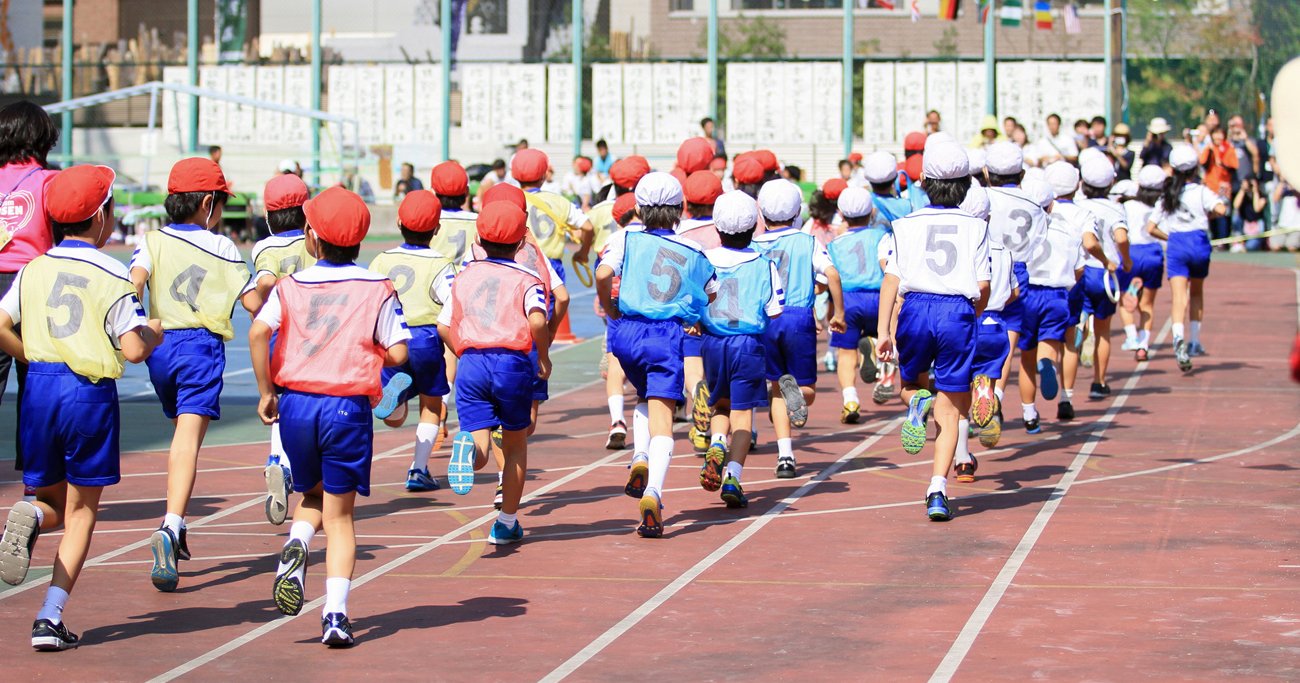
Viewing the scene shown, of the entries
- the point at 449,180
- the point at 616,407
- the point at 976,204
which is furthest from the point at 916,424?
the point at 449,180

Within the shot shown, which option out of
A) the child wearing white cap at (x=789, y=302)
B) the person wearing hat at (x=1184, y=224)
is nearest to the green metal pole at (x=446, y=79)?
the person wearing hat at (x=1184, y=224)

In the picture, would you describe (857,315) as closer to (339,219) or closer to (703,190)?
(703,190)

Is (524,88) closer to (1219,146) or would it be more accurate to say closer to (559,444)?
(1219,146)

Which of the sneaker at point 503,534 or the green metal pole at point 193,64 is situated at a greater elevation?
the green metal pole at point 193,64

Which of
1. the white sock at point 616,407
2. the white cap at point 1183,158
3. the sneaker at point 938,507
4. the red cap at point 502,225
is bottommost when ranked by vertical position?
the sneaker at point 938,507

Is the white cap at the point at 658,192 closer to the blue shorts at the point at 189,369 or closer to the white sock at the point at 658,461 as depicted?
the white sock at the point at 658,461

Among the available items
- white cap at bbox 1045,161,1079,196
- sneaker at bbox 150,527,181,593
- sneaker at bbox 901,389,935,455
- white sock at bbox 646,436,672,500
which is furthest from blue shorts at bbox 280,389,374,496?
white cap at bbox 1045,161,1079,196

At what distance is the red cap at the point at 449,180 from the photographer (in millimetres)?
12023

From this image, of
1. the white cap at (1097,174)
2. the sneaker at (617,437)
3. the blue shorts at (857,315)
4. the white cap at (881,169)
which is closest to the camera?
the sneaker at (617,437)

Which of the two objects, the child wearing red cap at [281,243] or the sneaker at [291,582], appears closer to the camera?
the sneaker at [291,582]

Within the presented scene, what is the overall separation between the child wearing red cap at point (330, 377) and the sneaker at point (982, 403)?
179 inches

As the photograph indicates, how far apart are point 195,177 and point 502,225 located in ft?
4.99

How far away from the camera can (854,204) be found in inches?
567

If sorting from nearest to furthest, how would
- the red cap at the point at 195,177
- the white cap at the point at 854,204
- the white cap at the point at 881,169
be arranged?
1. the red cap at the point at 195,177
2. the white cap at the point at 854,204
3. the white cap at the point at 881,169
